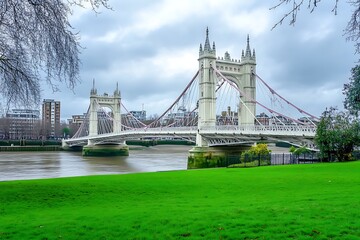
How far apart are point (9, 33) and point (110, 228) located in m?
5.54

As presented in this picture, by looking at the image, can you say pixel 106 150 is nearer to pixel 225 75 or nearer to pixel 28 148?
pixel 28 148

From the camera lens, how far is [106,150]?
7025cm

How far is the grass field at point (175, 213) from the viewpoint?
20.9 ft

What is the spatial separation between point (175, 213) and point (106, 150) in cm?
6352

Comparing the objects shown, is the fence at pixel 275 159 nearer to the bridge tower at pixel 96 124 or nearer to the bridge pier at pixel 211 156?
the bridge pier at pixel 211 156

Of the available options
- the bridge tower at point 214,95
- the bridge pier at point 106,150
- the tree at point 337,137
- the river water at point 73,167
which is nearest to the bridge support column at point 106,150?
the bridge pier at point 106,150

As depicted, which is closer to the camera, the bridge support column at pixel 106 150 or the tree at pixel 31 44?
the tree at pixel 31 44

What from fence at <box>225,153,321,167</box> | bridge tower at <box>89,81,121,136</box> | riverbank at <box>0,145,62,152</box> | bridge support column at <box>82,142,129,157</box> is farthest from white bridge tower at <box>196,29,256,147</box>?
riverbank at <box>0,145,62,152</box>

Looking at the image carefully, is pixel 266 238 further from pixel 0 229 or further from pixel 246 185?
pixel 246 185

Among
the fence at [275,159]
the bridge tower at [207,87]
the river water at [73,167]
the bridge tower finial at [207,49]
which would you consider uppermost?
the bridge tower finial at [207,49]

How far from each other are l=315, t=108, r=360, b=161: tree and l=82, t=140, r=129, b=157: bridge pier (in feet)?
142

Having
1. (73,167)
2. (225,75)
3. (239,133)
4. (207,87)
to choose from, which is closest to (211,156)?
(239,133)

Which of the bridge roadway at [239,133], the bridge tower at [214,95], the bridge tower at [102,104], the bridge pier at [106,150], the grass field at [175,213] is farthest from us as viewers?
the bridge tower at [102,104]

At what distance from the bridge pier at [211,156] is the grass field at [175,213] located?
89.1ft
